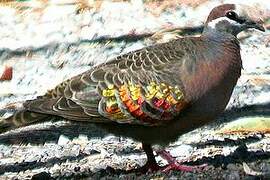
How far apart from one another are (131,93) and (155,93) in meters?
0.19

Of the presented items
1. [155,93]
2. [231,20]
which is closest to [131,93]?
[155,93]

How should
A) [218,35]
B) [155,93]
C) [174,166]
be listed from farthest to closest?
[218,35]
[174,166]
[155,93]

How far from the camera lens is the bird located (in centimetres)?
732

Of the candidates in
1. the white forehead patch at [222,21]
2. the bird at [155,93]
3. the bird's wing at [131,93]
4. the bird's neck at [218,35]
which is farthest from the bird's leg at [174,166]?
the white forehead patch at [222,21]

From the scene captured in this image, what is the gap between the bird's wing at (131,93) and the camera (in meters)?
7.36

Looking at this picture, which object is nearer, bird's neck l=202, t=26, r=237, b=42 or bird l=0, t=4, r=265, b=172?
bird l=0, t=4, r=265, b=172

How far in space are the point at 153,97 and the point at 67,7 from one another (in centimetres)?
319

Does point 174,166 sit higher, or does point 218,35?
point 218,35

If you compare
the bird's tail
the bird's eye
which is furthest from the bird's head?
the bird's tail

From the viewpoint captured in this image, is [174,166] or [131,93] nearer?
[131,93]

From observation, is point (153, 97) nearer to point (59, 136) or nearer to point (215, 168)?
point (215, 168)

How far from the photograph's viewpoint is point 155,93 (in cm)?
741

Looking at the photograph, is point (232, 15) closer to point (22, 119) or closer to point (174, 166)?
point (174, 166)

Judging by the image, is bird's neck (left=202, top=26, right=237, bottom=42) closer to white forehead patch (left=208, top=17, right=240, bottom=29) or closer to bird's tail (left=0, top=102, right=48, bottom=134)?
white forehead patch (left=208, top=17, right=240, bottom=29)
